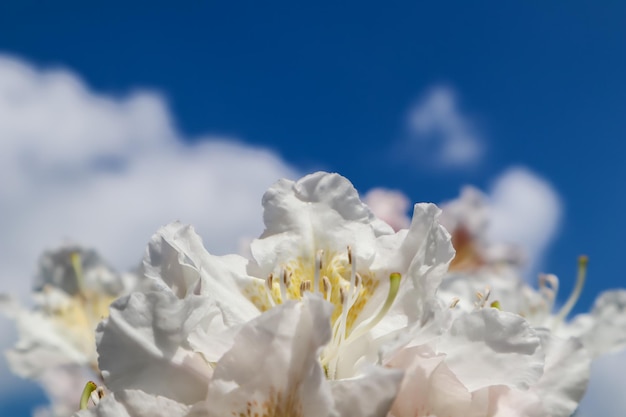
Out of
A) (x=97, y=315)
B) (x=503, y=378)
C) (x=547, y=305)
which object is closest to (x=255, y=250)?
(x=503, y=378)

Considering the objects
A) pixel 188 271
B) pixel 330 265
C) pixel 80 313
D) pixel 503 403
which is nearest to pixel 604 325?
pixel 330 265

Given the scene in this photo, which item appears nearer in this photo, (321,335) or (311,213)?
(321,335)

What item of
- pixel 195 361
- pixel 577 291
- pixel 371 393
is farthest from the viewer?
pixel 577 291

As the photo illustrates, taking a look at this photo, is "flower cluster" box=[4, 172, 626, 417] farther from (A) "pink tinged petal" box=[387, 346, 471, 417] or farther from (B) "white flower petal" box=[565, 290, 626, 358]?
(B) "white flower petal" box=[565, 290, 626, 358]

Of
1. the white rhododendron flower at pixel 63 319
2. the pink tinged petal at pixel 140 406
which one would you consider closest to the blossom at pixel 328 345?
the pink tinged petal at pixel 140 406

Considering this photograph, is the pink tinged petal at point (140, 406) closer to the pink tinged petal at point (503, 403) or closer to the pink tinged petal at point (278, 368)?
the pink tinged petal at point (278, 368)

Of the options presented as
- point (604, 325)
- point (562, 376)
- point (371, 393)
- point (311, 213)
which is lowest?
point (371, 393)

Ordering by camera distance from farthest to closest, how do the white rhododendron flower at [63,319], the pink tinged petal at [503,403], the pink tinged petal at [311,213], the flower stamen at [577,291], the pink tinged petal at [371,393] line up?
the white rhododendron flower at [63,319], the flower stamen at [577,291], the pink tinged petal at [311,213], the pink tinged petal at [503,403], the pink tinged petal at [371,393]

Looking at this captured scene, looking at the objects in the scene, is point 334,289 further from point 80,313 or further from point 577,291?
point 80,313
